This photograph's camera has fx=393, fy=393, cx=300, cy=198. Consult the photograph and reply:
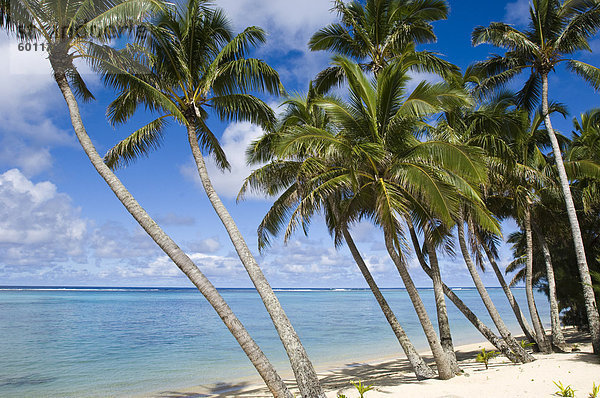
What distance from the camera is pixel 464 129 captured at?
13633 mm

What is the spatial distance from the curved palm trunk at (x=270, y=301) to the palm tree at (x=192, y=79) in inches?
0.8

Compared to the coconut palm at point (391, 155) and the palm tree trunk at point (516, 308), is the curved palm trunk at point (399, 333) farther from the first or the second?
the palm tree trunk at point (516, 308)

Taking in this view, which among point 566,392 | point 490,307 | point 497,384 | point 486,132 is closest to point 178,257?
point 497,384

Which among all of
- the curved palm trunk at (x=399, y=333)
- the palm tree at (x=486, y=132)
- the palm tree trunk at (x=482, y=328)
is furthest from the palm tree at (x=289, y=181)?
the palm tree at (x=486, y=132)

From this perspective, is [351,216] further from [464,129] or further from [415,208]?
[464,129]

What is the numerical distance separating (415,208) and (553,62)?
7399 mm

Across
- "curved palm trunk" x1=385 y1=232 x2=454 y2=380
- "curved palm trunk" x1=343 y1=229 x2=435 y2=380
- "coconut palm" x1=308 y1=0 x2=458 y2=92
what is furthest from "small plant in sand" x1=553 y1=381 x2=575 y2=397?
"coconut palm" x1=308 y1=0 x2=458 y2=92

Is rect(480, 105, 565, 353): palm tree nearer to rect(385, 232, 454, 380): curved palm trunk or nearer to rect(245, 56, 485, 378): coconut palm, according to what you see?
rect(245, 56, 485, 378): coconut palm

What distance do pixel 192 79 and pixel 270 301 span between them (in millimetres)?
5393

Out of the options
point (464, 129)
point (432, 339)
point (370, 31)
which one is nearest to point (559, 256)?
point (464, 129)

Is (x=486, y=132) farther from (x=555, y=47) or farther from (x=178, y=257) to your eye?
(x=178, y=257)

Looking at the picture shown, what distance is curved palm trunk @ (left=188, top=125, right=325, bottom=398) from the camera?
714 centimetres

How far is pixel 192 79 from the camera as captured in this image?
9195mm

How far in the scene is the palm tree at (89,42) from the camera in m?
6.67
